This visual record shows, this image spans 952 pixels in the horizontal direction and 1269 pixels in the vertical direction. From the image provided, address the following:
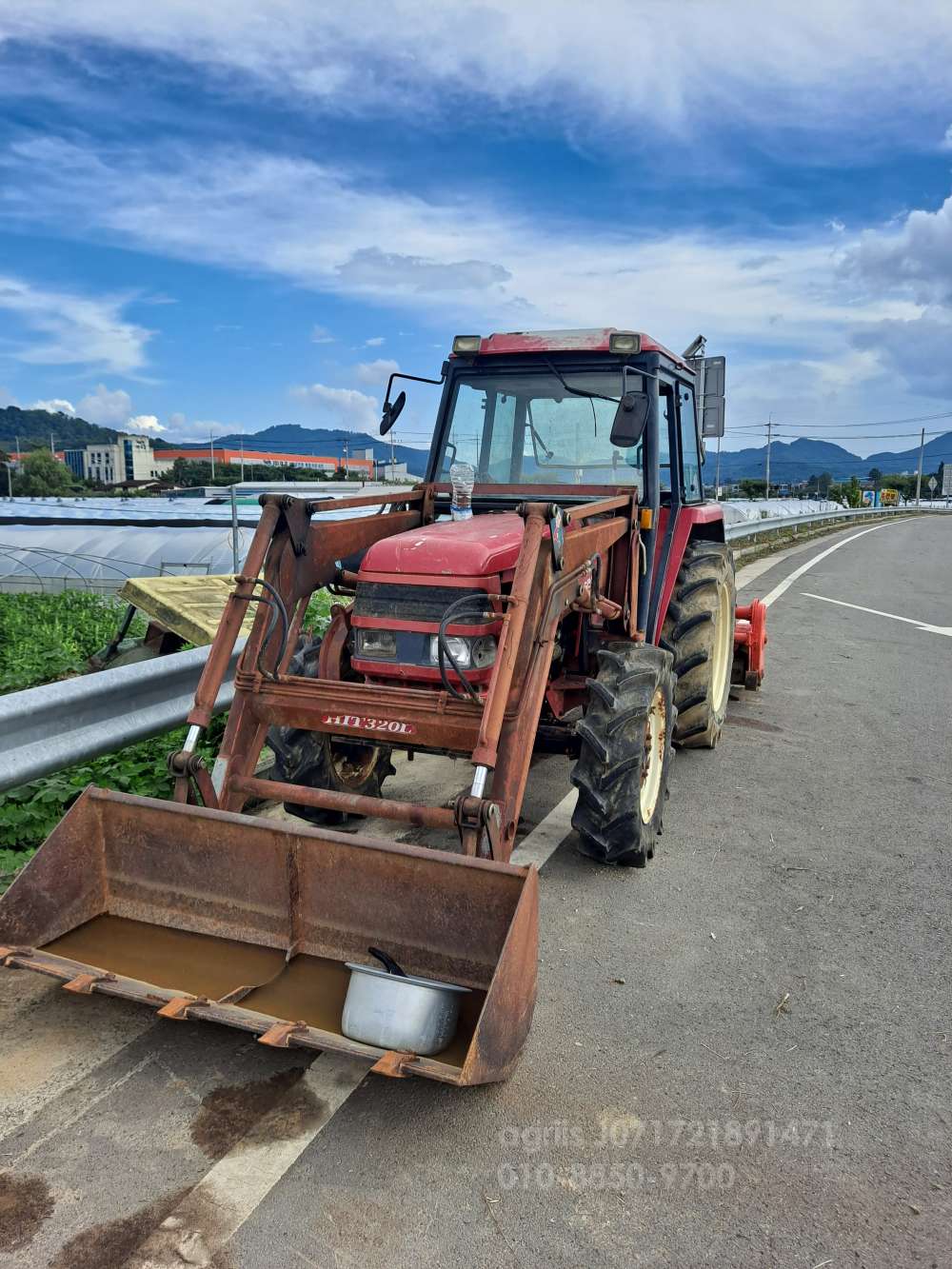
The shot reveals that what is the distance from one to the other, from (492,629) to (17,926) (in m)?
2.09

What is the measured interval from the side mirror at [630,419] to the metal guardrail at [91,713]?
2340mm

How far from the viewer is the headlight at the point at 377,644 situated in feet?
14.5

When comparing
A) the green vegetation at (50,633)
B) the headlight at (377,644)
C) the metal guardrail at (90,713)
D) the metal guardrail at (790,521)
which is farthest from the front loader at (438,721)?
the green vegetation at (50,633)

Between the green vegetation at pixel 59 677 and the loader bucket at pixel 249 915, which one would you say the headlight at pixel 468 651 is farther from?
the green vegetation at pixel 59 677

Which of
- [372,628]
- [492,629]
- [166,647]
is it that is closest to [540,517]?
[492,629]

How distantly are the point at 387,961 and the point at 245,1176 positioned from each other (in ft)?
2.63

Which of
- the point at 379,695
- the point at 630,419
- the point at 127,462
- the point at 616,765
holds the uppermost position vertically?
the point at 127,462

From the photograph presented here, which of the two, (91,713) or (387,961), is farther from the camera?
(91,713)

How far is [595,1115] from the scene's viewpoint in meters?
2.85

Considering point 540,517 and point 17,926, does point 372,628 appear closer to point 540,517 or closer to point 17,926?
point 540,517

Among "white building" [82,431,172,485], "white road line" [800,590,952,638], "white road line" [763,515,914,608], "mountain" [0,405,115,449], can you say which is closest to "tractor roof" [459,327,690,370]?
"white road line" [800,590,952,638]

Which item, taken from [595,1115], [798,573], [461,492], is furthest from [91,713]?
[798,573]

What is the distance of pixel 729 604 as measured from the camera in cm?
747

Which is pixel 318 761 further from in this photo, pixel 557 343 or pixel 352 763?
pixel 557 343
